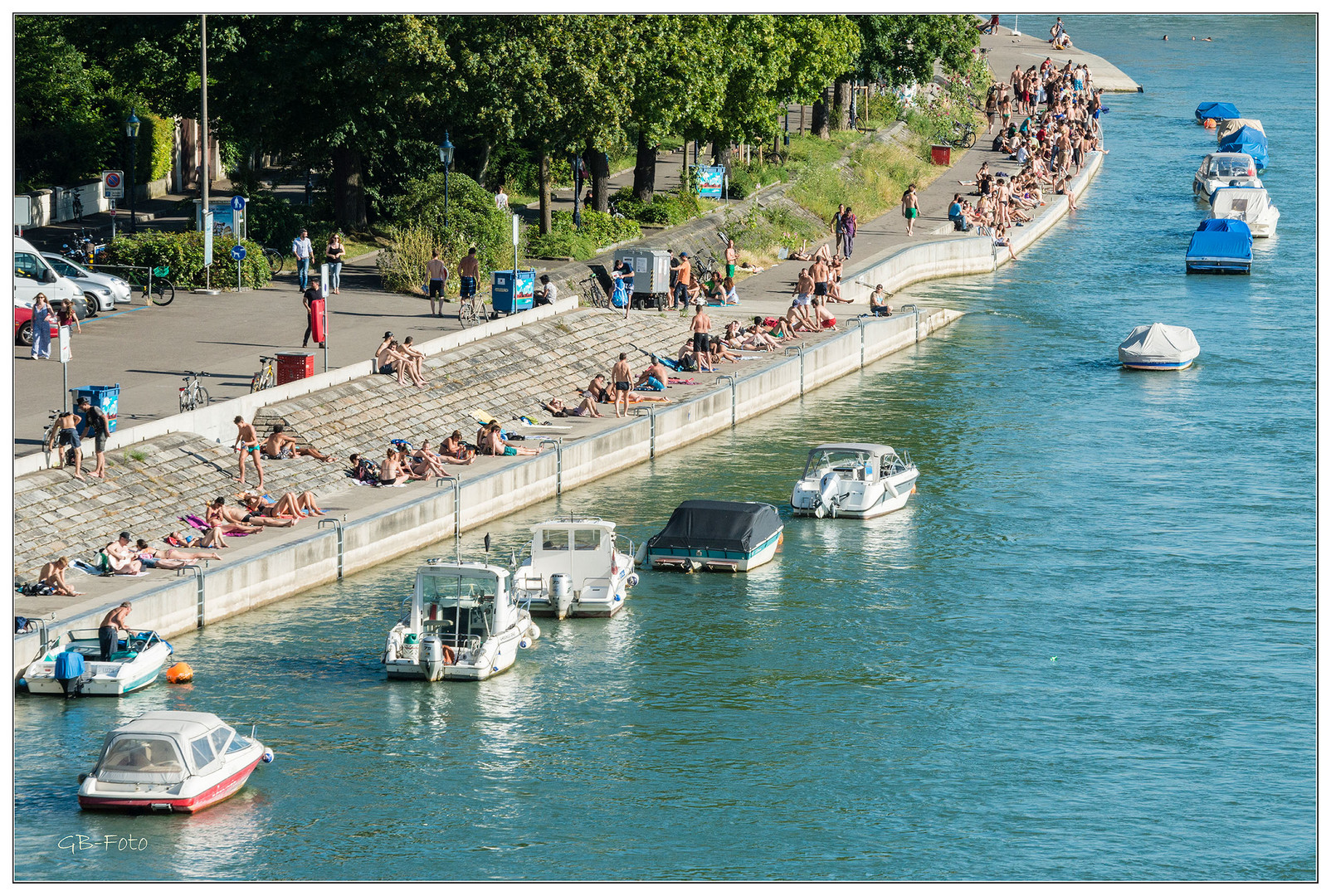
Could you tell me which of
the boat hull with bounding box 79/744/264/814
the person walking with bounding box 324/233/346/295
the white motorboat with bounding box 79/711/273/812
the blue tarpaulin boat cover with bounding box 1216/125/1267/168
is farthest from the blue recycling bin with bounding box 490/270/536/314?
the blue tarpaulin boat cover with bounding box 1216/125/1267/168

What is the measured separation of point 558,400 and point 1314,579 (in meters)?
19.7

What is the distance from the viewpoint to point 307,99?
60938 mm

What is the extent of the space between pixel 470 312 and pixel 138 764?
89.9ft

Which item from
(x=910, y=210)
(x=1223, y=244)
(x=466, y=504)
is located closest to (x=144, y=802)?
(x=466, y=504)

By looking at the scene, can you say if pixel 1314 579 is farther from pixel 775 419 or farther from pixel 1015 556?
pixel 775 419

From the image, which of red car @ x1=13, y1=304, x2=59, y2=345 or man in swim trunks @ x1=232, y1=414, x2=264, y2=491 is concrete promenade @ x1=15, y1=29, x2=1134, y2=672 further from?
red car @ x1=13, y1=304, x2=59, y2=345

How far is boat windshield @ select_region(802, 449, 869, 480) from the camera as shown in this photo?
163 ft

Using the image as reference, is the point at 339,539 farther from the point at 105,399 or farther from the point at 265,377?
the point at 265,377

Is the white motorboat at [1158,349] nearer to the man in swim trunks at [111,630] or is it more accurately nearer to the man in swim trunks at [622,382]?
the man in swim trunks at [622,382]

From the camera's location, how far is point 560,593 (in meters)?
40.7

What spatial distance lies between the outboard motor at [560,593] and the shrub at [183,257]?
69.8ft

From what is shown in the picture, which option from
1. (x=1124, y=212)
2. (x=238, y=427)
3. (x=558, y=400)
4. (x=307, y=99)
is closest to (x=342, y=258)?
(x=307, y=99)

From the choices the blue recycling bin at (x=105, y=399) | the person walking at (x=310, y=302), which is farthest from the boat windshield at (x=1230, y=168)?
the blue recycling bin at (x=105, y=399)

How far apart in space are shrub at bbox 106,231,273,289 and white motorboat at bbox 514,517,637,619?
806 inches
